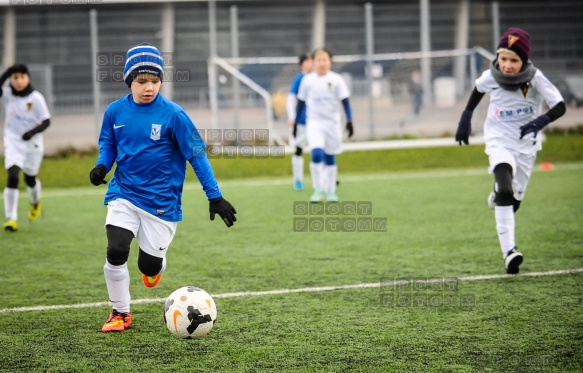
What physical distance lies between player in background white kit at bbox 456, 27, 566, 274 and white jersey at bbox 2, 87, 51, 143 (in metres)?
6.08

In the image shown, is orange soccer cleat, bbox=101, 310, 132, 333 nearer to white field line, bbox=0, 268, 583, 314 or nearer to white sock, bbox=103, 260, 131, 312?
white sock, bbox=103, 260, 131, 312

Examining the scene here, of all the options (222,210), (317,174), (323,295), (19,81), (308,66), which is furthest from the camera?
(308,66)

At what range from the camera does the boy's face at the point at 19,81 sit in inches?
436

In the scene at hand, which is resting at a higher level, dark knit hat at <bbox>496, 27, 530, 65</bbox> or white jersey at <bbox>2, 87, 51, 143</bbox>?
dark knit hat at <bbox>496, 27, 530, 65</bbox>

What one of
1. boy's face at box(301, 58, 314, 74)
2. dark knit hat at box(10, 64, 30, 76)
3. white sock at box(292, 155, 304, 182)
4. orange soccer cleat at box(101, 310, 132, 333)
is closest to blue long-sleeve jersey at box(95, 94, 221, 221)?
orange soccer cleat at box(101, 310, 132, 333)

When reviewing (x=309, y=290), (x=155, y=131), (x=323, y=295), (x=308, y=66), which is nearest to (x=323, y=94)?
(x=308, y=66)

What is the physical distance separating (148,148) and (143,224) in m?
0.53

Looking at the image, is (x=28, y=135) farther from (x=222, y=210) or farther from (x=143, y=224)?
(x=222, y=210)

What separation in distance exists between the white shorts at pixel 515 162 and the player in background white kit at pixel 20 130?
6.20 metres

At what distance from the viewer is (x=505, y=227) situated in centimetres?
739

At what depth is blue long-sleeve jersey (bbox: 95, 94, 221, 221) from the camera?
5699 mm

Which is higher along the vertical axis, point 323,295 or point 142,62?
point 142,62

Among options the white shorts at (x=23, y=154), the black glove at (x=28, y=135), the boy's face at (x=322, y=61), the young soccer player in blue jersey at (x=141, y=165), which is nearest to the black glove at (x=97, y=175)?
the young soccer player in blue jersey at (x=141, y=165)

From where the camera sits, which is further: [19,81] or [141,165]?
[19,81]
